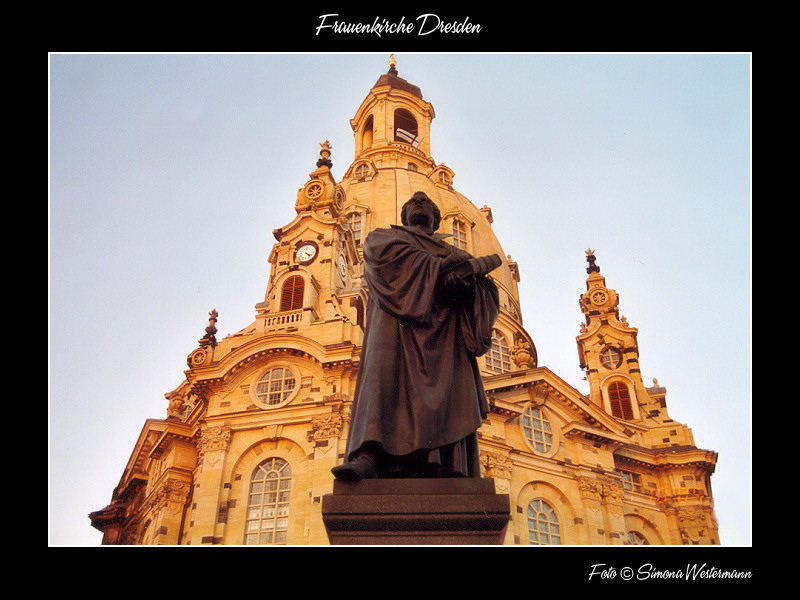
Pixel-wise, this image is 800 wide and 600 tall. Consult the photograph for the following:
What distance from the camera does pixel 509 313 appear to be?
4638cm

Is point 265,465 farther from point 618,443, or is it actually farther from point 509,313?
point 509,313

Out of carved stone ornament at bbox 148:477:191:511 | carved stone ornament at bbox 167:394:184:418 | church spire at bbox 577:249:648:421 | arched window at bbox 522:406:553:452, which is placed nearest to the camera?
carved stone ornament at bbox 148:477:191:511

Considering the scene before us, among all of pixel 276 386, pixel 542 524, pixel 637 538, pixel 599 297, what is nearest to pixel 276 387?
pixel 276 386

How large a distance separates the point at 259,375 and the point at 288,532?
6751 mm

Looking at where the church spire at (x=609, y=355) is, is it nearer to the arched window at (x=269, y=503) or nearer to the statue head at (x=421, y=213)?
the arched window at (x=269, y=503)

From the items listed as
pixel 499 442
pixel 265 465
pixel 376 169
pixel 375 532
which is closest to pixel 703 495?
pixel 499 442

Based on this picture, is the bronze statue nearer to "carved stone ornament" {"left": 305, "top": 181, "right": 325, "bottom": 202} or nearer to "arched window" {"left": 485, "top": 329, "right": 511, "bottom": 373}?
"carved stone ornament" {"left": 305, "top": 181, "right": 325, "bottom": 202}

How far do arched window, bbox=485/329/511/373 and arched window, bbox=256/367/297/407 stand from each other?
15.1m

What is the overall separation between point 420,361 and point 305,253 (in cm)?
2929

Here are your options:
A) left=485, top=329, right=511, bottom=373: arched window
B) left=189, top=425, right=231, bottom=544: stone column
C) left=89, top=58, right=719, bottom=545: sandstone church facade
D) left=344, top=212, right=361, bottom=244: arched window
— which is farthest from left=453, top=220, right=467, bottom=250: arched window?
left=189, top=425, right=231, bottom=544: stone column

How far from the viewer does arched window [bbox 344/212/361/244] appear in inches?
1814

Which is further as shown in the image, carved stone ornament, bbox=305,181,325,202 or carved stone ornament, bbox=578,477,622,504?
carved stone ornament, bbox=305,181,325,202

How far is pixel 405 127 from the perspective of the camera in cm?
6469

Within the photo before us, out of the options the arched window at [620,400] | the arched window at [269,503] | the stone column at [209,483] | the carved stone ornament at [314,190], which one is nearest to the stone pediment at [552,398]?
the arched window at [620,400]
